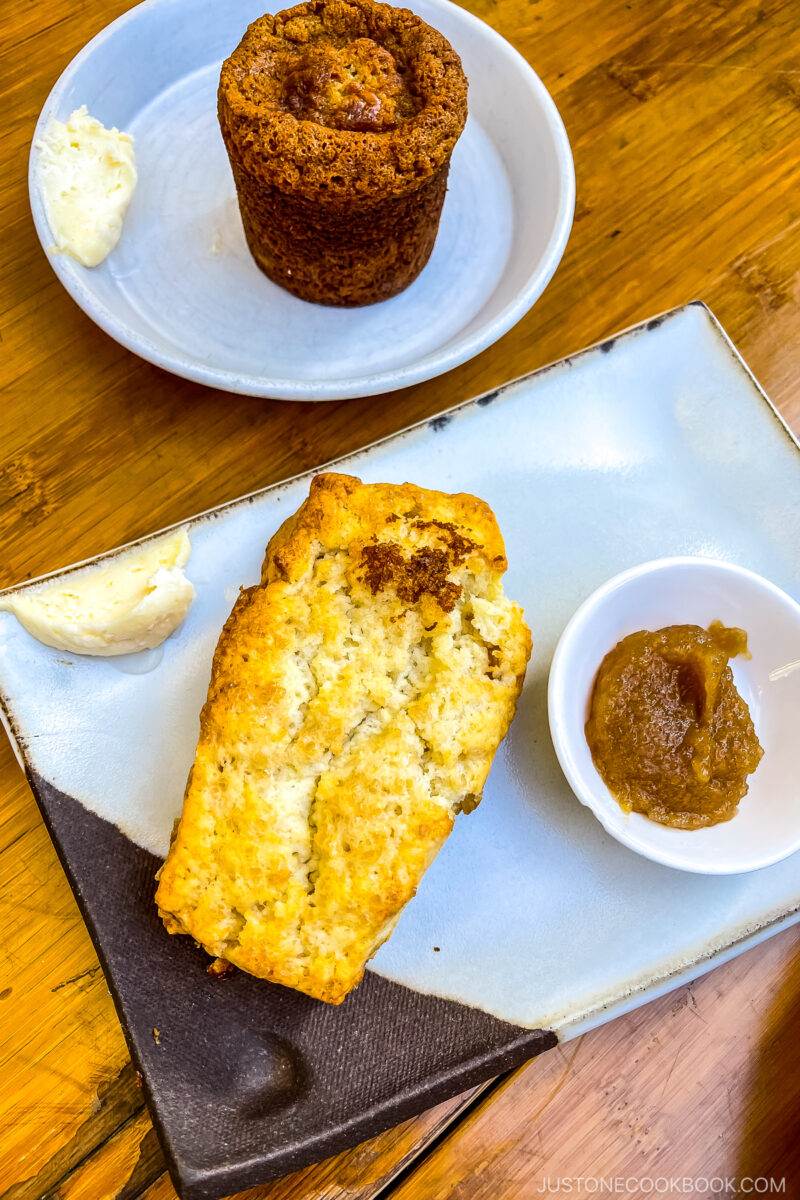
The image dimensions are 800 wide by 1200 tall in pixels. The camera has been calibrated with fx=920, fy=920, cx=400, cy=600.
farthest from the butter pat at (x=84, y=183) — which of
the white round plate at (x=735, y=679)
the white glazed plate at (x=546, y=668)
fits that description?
the white round plate at (x=735, y=679)

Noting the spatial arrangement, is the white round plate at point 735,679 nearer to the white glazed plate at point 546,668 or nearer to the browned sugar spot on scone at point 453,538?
the white glazed plate at point 546,668

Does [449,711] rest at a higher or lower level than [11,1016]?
higher

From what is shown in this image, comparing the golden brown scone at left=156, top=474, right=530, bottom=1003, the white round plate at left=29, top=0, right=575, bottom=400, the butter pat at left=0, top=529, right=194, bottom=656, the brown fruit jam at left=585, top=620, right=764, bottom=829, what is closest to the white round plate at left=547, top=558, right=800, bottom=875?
the brown fruit jam at left=585, top=620, right=764, bottom=829

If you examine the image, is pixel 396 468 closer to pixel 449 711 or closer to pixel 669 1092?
pixel 449 711

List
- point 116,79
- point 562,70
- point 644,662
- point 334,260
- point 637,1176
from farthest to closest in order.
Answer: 1. point 562,70
2. point 116,79
3. point 334,260
4. point 637,1176
5. point 644,662

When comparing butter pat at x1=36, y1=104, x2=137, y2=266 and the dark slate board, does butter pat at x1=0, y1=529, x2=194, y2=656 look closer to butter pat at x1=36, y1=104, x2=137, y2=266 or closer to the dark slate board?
the dark slate board

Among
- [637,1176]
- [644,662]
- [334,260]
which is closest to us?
[644,662]

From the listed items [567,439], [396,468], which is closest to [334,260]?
[396,468]
